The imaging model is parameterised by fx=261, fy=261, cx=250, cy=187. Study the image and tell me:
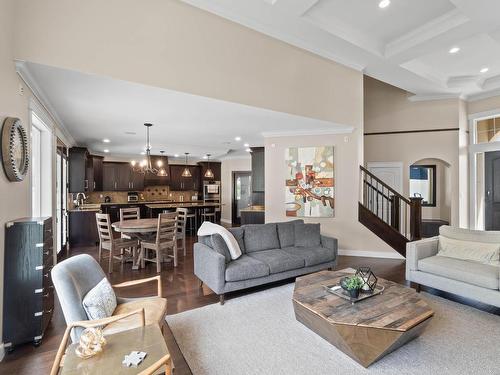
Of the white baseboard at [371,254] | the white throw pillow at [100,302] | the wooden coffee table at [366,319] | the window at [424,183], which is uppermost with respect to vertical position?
the window at [424,183]

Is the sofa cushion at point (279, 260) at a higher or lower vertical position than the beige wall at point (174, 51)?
lower

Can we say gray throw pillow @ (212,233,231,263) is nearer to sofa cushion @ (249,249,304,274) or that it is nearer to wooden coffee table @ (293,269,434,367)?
sofa cushion @ (249,249,304,274)

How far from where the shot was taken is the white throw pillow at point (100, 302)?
194 cm

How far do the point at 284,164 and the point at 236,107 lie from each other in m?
2.12

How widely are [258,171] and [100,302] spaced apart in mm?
5634

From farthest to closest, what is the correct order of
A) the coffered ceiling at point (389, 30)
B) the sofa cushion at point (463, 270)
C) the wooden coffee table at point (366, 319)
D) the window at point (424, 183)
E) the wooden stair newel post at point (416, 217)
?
the window at point (424, 183)
the wooden stair newel post at point (416, 217)
the coffered ceiling at point (389, 30)
the sofa cushion at point (463, 270)
the wooden coffee table at point (366, 319)

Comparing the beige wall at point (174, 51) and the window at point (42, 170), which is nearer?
the beige wall at point (174, 51)

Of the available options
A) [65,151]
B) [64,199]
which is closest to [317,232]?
[64,199]

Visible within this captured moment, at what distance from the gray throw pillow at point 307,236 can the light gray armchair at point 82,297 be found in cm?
260

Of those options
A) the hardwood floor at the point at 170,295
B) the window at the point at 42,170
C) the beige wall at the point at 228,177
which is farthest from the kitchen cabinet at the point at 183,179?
the window at the point at 42,170

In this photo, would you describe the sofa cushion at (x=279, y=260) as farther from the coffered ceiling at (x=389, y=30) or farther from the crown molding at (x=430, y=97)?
the crown molding at (x=430, y=97)

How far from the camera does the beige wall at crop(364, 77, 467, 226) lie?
6.47m

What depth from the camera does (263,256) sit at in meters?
3.78

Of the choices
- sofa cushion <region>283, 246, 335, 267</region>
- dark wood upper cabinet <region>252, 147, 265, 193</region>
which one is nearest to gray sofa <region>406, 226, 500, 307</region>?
sofa cushion <region>283, 246, 335, 267</region>
